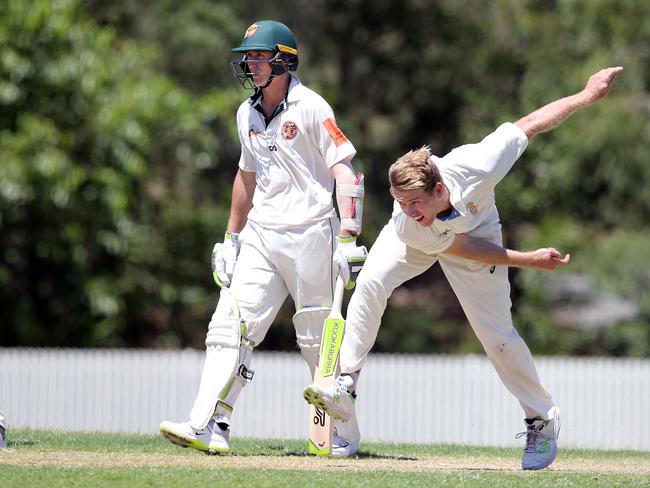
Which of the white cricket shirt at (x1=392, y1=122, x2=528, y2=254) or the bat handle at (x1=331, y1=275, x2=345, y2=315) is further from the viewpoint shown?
the bat handle at (x1=331, y1=275, x2=345, y2=315)

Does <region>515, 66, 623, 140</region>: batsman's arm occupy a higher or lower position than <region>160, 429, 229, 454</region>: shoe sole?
higher

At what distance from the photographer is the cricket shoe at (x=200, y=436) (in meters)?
6.80

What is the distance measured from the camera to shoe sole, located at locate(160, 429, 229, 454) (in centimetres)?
682

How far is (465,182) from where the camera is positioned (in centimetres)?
666

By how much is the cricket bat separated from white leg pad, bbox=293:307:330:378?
0.45 feet

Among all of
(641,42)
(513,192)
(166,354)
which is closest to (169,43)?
(513,192)

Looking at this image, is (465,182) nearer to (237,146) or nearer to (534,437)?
(534,437)

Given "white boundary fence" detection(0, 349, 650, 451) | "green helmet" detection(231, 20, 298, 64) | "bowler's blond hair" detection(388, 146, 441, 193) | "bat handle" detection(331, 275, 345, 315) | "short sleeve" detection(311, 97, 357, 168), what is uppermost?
"green helmet" detection(231, 20, 298, 64)

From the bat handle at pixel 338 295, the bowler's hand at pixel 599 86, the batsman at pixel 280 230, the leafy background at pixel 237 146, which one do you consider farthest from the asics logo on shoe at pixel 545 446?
the leafy background at pixel 237 146

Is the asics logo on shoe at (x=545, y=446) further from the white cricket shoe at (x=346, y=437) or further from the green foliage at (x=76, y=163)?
the green foliage at (x=76, y=163)

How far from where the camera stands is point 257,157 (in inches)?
291

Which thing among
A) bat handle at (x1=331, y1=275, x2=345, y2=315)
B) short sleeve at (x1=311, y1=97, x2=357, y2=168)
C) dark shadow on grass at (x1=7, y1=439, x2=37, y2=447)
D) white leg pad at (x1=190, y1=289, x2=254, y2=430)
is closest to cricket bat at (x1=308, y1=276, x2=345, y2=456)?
bat handle at (x1=331, y1=275, x2=345, y2=315)

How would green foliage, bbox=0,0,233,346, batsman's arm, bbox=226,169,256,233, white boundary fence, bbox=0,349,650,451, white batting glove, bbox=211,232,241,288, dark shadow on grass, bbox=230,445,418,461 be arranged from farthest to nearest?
1. green foliage, bbox=0,0,233,346
2. white boundary fence, bbox=0,349,650,451
3. batsman's arm, bbox=226,169,256,233
4. white batting glove, bbox=211,232,241,288
5. dark shadow on grass, bbox=230,445,418,461

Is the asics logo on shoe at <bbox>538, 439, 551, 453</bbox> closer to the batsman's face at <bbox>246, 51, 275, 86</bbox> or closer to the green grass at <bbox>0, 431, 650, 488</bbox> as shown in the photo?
the green grass at <bbox>0, 431, 650, 488</bbox>
